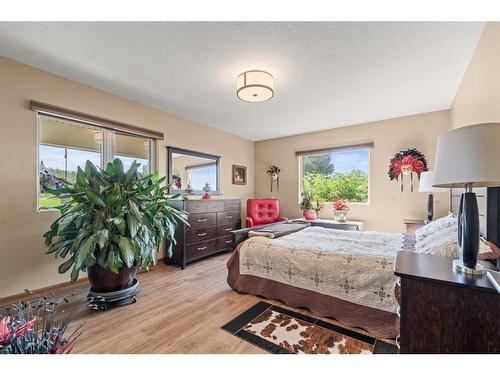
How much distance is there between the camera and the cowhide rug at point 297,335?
159 cm

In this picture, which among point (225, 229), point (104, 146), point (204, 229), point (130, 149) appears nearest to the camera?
point (104, 146)

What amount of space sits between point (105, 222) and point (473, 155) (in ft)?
8.78

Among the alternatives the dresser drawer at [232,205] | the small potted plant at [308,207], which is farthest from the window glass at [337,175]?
the dresser drawer at [232,205]

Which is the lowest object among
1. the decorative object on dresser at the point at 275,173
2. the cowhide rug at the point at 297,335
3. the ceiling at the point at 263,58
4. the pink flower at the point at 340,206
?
the cowhide rug at the point at 297,335

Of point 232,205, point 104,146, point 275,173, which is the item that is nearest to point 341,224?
point 275,173

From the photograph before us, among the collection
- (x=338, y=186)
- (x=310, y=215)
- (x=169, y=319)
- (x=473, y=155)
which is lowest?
(x=169, y=319)

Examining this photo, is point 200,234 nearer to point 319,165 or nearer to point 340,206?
point 340,206

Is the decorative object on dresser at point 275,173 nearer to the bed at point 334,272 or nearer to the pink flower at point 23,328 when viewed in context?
the bed at point 334,272

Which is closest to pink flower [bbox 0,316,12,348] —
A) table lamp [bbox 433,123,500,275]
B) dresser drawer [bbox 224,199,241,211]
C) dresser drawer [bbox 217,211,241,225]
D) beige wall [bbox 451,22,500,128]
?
table lamp [bbox 433,123,500,275]

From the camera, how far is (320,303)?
203cm

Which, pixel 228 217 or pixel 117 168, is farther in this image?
pixel 228 217

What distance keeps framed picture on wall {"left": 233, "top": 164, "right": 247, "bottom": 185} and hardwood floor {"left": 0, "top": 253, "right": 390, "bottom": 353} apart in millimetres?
2569

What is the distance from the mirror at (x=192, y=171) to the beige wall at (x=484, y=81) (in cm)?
379
